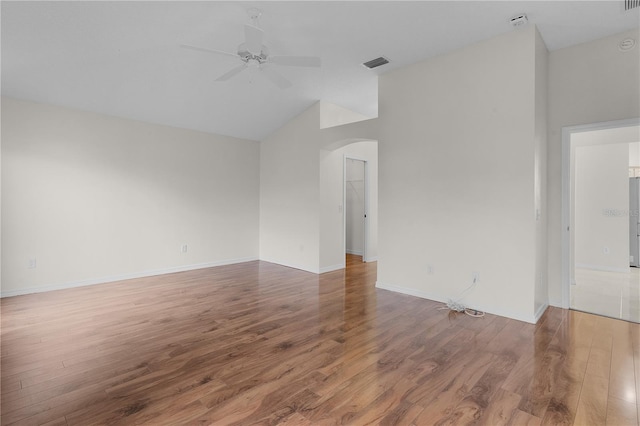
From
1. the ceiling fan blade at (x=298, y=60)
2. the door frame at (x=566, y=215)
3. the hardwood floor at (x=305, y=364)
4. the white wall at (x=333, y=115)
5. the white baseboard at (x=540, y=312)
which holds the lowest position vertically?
the hardwood floor at (x=305, y=364)

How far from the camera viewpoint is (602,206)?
5629 millimetres

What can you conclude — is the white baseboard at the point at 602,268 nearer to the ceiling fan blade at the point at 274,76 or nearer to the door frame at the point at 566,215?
the door frame at the point at 566,215

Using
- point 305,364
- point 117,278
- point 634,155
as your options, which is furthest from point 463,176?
point 117,278

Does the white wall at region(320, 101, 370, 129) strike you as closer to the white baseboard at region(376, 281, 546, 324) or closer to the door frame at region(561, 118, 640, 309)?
the white baseboard at region(376, 281, 546, 324)

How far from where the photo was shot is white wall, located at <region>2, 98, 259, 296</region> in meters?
4.27

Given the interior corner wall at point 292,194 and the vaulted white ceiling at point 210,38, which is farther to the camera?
the interior corner wall at point 292,194

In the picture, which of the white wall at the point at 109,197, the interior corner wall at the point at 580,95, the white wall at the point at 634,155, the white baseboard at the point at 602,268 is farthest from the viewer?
the white wall at the point at 634,155

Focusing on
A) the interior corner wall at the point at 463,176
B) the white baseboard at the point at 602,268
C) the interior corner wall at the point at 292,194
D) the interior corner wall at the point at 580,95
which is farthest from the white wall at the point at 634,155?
the interior corner wall at the point at 292,194

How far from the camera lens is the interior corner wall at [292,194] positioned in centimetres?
575

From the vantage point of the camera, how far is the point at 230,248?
21.3ft

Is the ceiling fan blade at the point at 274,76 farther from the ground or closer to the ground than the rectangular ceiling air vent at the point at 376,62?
closer to the ground

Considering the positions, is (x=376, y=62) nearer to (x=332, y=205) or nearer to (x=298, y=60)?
(x=298, y=60)

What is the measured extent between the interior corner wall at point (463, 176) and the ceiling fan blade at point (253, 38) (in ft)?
7.38

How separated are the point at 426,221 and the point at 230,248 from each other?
403 cm
